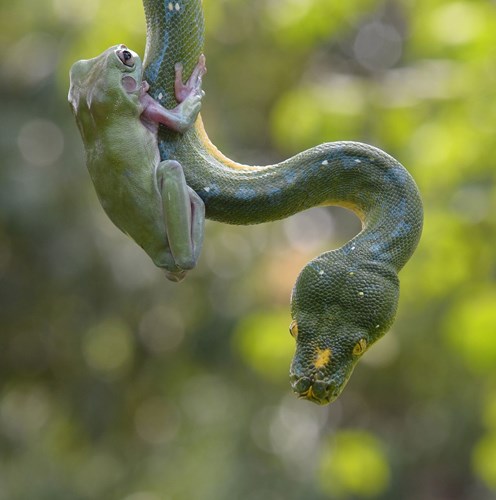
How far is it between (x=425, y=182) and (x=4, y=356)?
8.29 meters

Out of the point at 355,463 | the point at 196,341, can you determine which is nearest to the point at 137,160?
the point at 355,463

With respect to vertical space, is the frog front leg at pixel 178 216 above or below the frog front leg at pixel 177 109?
below

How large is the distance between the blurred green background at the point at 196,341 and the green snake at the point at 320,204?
5795mm

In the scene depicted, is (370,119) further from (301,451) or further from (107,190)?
(301,451)

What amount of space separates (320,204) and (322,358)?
0.40 metres

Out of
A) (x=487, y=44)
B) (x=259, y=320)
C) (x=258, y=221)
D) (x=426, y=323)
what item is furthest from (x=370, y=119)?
(x=258, y=221)

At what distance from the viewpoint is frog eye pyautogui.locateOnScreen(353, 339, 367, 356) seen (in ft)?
7.43

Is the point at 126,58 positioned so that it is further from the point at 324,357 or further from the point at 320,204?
the point at 324,357

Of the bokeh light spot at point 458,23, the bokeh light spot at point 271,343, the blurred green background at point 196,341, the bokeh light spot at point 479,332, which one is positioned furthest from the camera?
the blurred green background at point 196,341

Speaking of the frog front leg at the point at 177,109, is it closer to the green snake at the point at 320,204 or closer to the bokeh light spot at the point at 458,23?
the green snake at the point at 320,204

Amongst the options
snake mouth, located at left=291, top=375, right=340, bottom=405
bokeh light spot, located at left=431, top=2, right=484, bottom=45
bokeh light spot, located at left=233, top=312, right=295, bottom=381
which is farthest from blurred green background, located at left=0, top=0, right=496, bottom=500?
snake mouth, located at left=291, top=375, right=340, bottom=405

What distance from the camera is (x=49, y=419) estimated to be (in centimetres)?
1370

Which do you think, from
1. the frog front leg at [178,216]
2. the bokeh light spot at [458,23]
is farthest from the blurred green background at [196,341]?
the frog front leg at [178,216]

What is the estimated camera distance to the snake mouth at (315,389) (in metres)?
2.23
